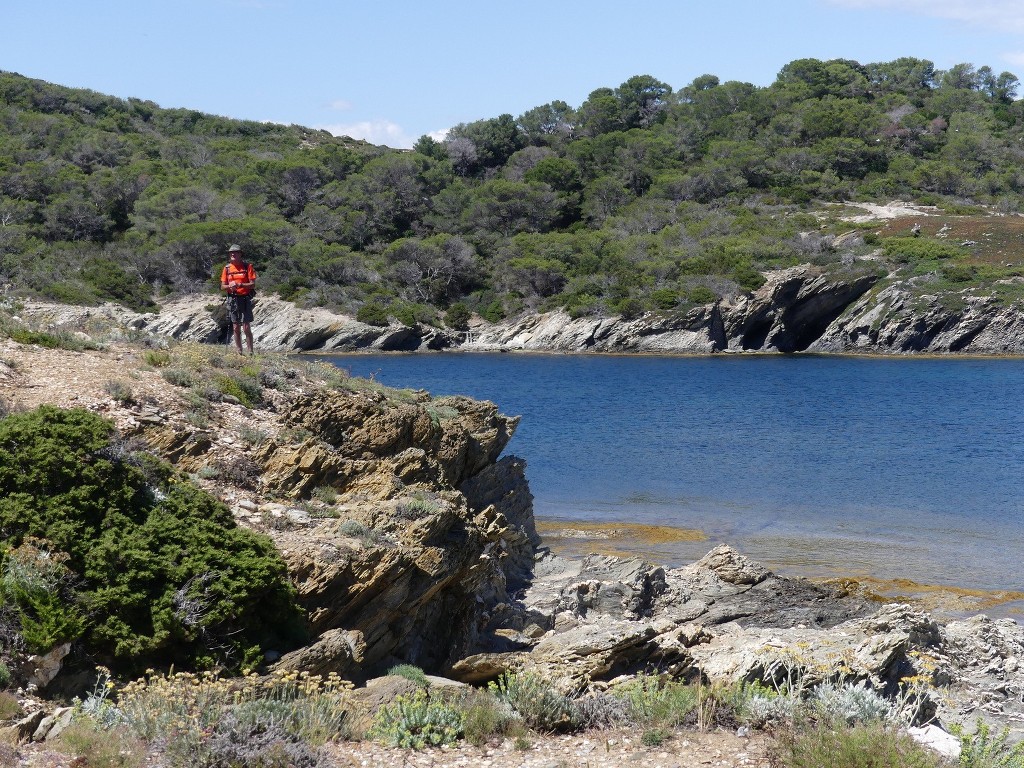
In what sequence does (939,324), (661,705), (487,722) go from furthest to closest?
1. (939,324)
2. (661,705)
3. (487,722)

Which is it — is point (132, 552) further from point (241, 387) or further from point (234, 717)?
point (241, 387)

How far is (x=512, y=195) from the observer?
93.4 meters

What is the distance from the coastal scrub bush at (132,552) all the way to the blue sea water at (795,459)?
1177 centimetres

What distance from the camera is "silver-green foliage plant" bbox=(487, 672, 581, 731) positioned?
7.11 m

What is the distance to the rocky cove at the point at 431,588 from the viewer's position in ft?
29.5

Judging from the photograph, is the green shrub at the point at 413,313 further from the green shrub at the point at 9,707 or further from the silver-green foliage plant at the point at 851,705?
the green shrub at the point at 9,707

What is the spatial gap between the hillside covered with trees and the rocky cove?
59.9 meters

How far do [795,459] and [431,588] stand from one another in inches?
894

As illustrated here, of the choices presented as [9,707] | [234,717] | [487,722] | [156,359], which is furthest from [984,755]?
[156,359]

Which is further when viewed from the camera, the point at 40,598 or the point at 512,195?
the point at 512,195

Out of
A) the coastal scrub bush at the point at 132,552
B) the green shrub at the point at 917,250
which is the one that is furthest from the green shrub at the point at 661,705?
the green shrub at the point at 917,250

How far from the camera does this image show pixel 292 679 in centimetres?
756

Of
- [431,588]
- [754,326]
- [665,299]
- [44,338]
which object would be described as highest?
[665,299]

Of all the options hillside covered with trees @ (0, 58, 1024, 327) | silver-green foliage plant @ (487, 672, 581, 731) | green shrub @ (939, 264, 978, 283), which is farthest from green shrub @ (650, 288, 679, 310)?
silver-green foliage plant @ (487, 672, 581, 731)
